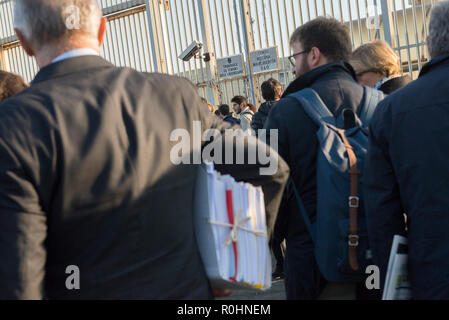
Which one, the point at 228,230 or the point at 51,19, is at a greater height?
the point at 51,19

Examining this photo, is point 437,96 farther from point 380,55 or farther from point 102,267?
point 380,55

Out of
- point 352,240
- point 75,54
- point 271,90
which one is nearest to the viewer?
point 75,54

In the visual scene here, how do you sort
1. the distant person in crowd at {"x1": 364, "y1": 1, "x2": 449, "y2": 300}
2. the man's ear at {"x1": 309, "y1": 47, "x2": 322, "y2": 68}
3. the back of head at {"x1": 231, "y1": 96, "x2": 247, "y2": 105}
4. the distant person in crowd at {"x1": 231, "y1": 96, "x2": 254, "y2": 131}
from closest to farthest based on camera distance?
the distant person in crowd at {"x1": 364, "y1": 1, "x2": 449, "y2": 300}
the man's ear at {"x1": 309, "y1": 47, "x2": 322, "y2": 68}
the distant person in crowd at {"x1": 231, "y1": 96, "x2": 254, "y2": 131}
the back of head at {"x1": 231, "y1": 96, "x2": 247, "y2": 105}

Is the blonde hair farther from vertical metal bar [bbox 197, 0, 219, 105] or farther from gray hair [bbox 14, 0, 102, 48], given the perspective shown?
vertical metal bar [bbox 197, 0, 219, 105]

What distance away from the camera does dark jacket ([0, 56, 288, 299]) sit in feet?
4.02

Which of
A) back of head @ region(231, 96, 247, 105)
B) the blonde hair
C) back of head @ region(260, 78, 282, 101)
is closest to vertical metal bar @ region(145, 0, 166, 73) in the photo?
back of head @ region(231, 96, 247, 105)

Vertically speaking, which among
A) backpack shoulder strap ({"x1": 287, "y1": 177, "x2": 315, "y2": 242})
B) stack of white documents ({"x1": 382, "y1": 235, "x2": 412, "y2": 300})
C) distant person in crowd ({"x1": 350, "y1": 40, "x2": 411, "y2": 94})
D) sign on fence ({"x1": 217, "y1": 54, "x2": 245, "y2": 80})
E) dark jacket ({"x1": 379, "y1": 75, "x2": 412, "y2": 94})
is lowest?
stack of white documents ({"x1": 382, "y1": 235, "x2": 412, "y2": 300})

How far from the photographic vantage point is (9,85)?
2486 mm

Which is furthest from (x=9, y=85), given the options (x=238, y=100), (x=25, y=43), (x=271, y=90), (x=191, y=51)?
(x=191, y=51)

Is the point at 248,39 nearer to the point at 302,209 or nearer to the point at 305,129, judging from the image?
the point at 305,129

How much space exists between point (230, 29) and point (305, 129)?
693 centimetres

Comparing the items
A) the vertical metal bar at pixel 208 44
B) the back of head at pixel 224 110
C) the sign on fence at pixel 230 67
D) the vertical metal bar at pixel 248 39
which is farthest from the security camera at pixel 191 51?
the back of head at pixel 224 110

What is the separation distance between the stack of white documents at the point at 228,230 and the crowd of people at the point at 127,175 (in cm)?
3

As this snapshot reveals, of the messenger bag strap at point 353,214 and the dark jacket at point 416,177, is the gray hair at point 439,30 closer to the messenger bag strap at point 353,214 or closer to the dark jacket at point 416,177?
the dark jacket at point 416,177
